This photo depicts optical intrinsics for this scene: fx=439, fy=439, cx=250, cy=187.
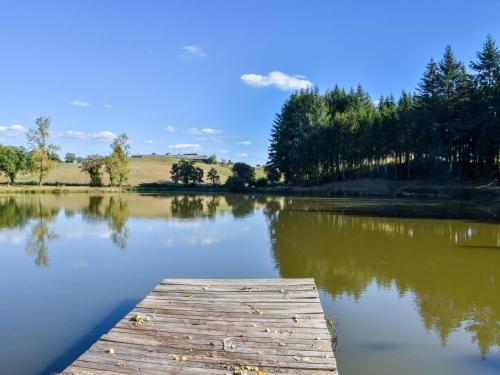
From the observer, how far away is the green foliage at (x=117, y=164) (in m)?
79.7

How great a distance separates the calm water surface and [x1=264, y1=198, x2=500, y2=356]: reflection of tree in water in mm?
35

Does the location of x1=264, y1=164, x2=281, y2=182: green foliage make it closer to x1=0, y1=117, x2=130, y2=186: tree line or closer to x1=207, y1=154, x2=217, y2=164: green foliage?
x1=0, y1=117, x2=130, y2=186: tree line

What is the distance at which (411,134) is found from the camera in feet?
161

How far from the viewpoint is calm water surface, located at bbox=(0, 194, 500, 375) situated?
661 cm

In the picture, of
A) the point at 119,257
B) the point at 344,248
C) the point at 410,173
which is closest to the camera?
the point at 119,257

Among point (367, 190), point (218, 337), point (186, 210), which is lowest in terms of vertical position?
point (218, 337)

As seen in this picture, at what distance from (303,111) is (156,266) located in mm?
61160

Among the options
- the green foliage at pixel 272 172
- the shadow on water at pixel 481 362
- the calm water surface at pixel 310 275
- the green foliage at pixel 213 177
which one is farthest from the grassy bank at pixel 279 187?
the shadow on water at pixel 481 362

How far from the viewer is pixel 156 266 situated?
12.9m

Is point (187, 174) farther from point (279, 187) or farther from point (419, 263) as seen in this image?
point (419, 263)

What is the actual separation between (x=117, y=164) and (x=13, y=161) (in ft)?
59.9

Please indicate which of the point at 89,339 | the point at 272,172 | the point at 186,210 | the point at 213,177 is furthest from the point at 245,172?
the point at 89,339

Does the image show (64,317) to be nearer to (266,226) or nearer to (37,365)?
(37,365)

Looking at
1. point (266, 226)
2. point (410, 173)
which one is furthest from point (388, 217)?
point (410, 173)
